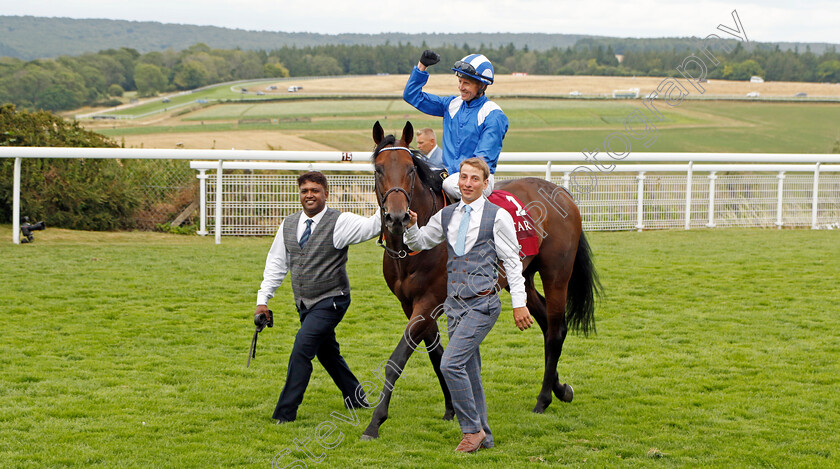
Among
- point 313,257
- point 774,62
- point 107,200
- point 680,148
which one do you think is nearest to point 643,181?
point 107,200

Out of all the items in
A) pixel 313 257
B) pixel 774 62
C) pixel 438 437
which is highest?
pixel 774 62

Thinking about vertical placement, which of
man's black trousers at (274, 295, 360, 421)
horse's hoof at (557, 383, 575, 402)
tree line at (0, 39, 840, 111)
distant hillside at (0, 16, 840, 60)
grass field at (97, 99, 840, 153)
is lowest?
horse's hoof at (557, 383, 575, 402)

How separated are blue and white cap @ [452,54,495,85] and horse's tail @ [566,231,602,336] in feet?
4.49

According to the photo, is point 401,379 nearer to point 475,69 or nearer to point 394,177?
point 394,177

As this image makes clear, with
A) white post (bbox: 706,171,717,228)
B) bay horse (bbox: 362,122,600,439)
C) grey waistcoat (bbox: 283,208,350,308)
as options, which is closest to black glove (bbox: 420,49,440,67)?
bay horse (bbox: 362,122,600,439)

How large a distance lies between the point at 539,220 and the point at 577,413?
113 cm

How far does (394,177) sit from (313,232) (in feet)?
2.45

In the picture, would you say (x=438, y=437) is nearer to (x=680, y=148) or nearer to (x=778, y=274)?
(x=778, y=274)

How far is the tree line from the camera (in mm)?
51562

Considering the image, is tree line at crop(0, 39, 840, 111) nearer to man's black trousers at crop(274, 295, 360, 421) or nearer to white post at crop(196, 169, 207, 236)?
white post at crop(196, 169, 207, 236)

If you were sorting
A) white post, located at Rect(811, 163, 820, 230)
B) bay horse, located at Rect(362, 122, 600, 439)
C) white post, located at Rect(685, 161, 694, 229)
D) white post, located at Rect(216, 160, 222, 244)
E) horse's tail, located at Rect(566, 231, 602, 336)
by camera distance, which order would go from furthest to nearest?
1. white post, located at Rect(811, 163, 820, 230)
2. white post, located at Rect(685, 161, 694, 229)
3. white post, located at Rect(216, 160, 222, 244)
4. horse's tail, located at Rect(566, 231, 602, 336)
5. bay horse, located at Rect(362, 122, 600, 439)

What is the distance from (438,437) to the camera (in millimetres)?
4023

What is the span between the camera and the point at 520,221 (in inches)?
175

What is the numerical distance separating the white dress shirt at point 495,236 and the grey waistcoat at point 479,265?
2cm
